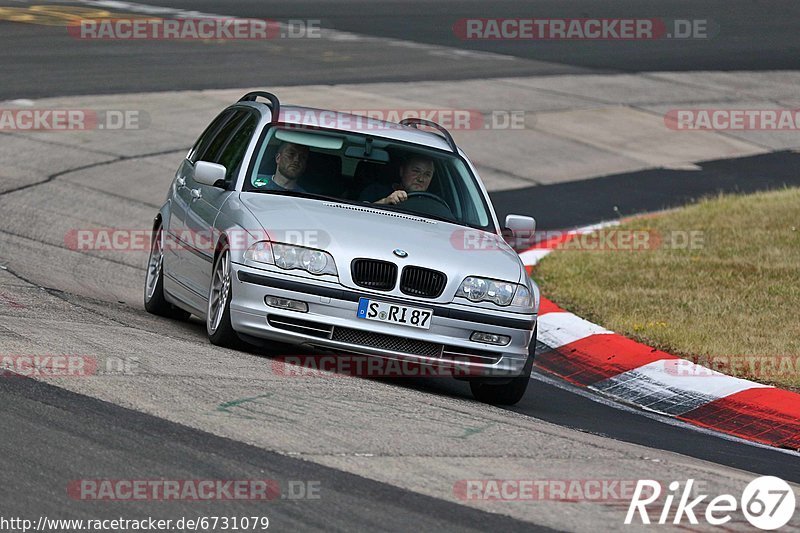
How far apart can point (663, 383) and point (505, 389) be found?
4.93ft

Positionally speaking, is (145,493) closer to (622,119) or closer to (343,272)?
(343,272)

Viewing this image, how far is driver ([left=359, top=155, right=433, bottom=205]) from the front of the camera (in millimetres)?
9164

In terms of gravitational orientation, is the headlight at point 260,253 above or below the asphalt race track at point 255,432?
above

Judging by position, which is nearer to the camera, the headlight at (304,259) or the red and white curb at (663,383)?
the headlight at (304,259)

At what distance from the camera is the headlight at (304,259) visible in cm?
805

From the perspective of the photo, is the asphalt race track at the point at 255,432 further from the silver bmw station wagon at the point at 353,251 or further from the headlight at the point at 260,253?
the headlight at the point at 260,253

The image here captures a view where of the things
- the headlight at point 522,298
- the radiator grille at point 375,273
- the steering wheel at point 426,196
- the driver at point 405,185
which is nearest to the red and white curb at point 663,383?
the headlight at point 522,298

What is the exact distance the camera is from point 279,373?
25.1 feet

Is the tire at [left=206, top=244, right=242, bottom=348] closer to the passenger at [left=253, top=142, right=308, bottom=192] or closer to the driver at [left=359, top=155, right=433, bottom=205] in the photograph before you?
the passenger at [left=253, top=142, right=308, bottom=192]

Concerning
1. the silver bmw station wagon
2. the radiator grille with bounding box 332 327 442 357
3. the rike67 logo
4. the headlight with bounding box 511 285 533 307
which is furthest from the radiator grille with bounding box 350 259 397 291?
the rike67 logo

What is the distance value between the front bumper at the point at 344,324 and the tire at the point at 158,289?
208cm

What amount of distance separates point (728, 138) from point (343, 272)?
15.9 metres

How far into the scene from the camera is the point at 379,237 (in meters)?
8.27

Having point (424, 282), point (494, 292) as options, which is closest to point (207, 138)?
point (424, 282)
